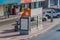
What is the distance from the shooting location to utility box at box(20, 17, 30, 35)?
2591 cm

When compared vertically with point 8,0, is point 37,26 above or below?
below

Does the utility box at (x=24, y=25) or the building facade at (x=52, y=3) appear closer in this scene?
the utility box at (x=24, y=25)

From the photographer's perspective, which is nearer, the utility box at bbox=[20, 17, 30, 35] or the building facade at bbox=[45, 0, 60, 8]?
the utility box at bbox=[20, 17, 30, 35]

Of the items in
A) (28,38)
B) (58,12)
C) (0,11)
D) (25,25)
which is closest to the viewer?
(28,38)

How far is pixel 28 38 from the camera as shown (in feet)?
78.8

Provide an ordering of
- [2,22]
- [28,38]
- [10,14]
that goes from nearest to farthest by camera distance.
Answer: [28,38], [2,22], [10,14]

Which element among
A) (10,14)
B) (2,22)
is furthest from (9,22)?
(10,14)

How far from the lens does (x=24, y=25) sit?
26031 millimetres

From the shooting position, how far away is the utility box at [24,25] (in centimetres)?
2591

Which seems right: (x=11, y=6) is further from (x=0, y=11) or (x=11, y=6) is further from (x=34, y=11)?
(x=34, y=11)

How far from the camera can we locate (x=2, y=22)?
35719mm

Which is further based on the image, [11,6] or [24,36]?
[11,6]

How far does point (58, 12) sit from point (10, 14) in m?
8.45

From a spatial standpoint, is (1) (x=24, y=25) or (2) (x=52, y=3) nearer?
(1) (x=24, y=25)
